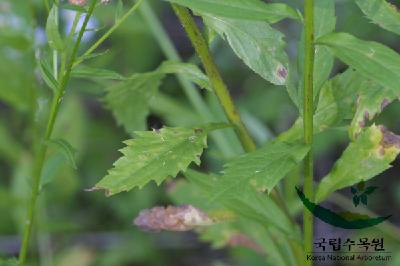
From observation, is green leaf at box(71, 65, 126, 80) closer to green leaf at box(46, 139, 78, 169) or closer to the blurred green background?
green leaf at box(46, 139, 78, 169)

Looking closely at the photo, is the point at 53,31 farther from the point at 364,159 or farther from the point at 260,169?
the point at 364,159

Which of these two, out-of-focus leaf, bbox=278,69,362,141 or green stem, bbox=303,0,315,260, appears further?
out-of-focus leaf, bbox=278,69,362,141

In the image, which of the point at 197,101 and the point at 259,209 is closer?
the point at 259,209

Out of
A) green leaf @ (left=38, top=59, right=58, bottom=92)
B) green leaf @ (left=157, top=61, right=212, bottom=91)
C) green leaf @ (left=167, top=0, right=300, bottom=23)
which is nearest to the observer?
green leaf @ (left=167, top=0, right=300, bottom=23)

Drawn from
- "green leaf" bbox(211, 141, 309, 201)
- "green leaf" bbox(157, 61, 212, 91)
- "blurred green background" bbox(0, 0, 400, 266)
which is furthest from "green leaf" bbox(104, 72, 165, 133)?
"blurred green background" bbox(0, 0, 400, 266)

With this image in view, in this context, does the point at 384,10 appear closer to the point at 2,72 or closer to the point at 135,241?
the point at 2,72

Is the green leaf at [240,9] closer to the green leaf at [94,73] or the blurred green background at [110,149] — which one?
the green leaf at [94,73]

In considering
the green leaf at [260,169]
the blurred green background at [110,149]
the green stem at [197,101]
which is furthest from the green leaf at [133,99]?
the blurred green background at [110,149]

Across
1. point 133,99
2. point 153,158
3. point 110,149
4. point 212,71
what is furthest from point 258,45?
point 110,149
